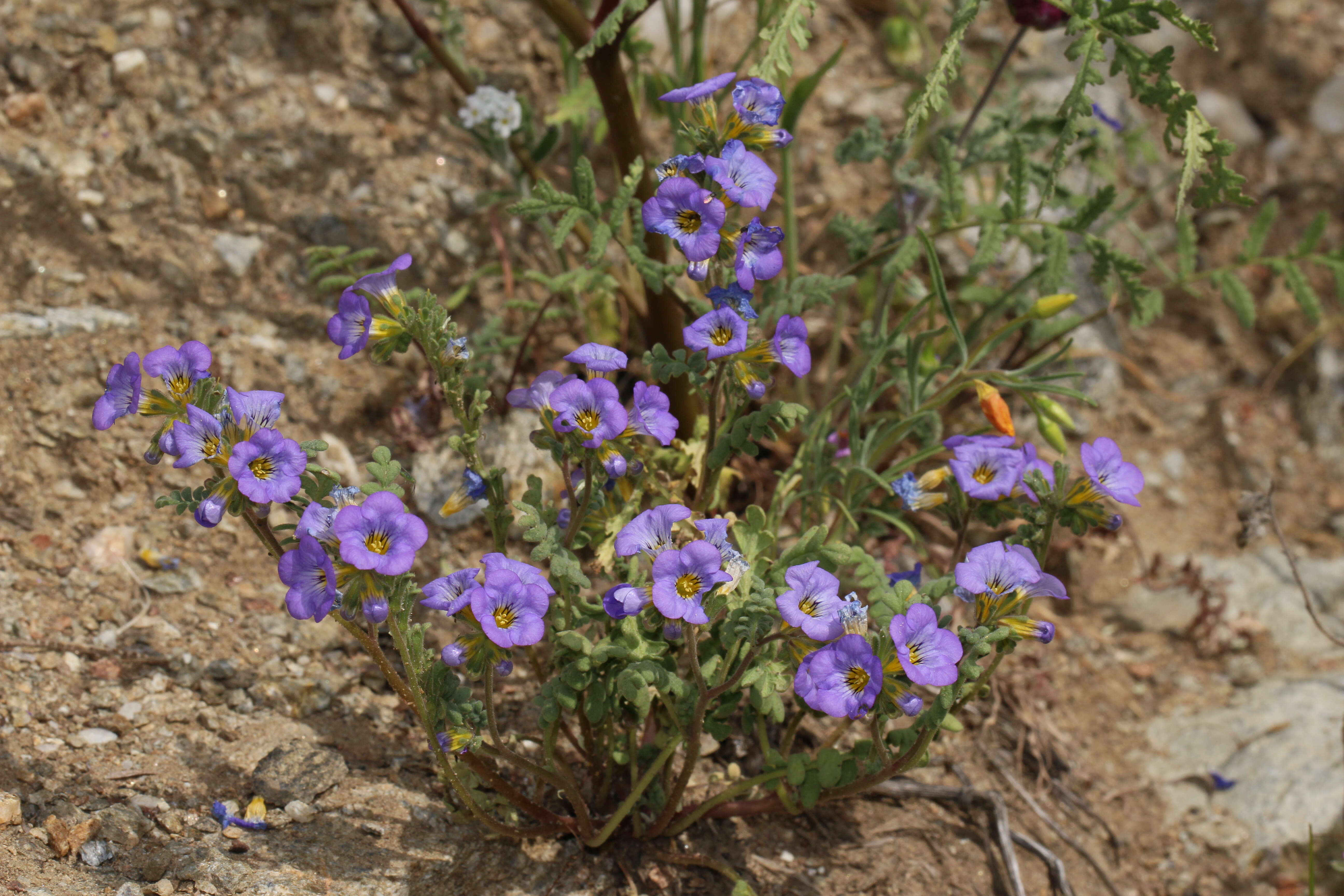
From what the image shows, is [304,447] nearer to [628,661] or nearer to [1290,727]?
[628,661]

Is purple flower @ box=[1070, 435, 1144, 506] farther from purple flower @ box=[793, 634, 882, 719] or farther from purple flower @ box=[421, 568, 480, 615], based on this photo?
purple flower @ box=[421, 568, 480, 615]

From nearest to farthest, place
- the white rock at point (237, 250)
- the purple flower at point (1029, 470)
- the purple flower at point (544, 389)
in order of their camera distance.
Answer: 1. the purple flower at point (544, 389)
2. the purple flower at point (1029, 470)
3. the white rock at point (237, 250)

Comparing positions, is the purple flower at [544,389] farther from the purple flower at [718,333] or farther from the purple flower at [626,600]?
the purple flower at [626,600]

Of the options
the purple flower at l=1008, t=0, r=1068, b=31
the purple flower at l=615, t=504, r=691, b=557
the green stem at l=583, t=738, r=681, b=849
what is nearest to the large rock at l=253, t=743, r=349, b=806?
the green stem at l=583, t=738, r=681, b=849

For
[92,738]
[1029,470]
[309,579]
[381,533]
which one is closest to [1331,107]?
[1029,470]

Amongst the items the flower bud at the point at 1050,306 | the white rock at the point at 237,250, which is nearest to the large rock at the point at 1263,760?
the flower bud at the point at 1050,306

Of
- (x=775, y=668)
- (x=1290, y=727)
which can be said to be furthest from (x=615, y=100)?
(x=1290, y=727)
